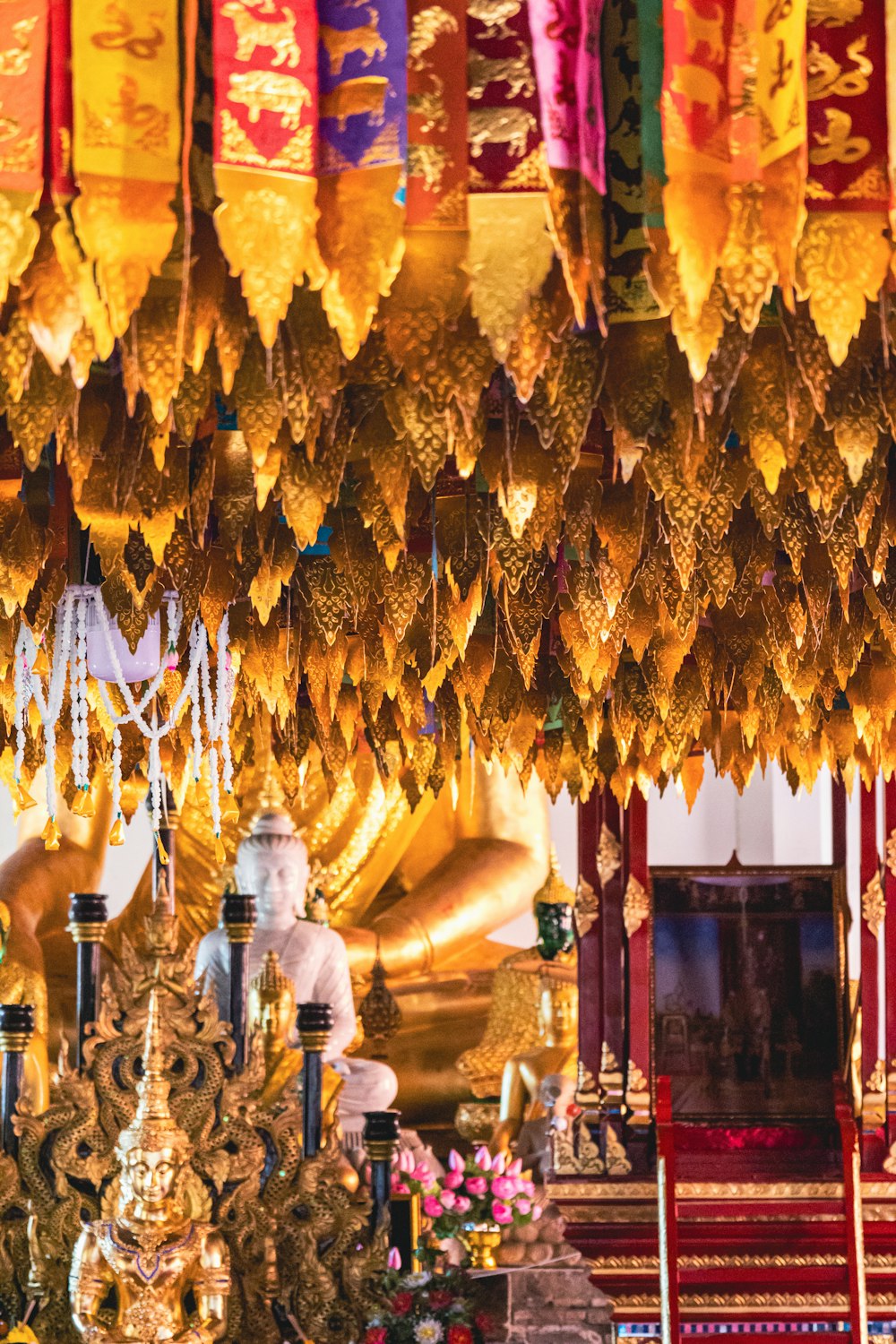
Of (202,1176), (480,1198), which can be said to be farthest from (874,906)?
(202,1176)

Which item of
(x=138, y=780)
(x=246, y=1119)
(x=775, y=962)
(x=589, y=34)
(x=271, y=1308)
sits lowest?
(x=271, y=1308)

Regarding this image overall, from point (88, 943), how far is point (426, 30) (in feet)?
12.8

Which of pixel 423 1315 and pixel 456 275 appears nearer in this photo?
pixel 456 275

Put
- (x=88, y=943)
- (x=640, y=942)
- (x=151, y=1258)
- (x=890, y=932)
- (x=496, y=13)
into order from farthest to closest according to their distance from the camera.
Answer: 1. (x=640, y=942)
2. (x=890, y=932)
3. (x=88, y=943)
4. (x=151, y=1258)
5. (x=496, y=13)

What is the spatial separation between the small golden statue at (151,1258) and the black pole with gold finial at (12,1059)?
458 millimetres

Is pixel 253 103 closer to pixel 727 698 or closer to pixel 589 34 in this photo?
pixel 589 34

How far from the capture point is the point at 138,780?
23.6ft

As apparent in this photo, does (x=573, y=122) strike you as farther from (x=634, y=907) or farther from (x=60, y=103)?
(x=634, y=907)

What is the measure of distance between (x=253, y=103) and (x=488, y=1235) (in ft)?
15.1

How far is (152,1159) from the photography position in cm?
494

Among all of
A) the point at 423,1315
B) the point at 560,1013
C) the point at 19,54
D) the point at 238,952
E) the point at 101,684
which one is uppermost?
the point at 19,54

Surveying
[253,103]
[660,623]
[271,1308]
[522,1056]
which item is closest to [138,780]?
[522,1056]

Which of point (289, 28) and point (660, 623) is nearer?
point (289, 28)

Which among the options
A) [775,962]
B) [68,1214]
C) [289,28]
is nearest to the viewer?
[289,28]
